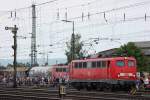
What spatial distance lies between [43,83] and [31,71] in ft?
94.9

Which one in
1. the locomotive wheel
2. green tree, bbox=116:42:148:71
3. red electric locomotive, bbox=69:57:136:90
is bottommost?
the locomotive wheel

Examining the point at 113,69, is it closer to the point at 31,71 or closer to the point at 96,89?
the point at 96,89

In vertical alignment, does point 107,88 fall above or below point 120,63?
below

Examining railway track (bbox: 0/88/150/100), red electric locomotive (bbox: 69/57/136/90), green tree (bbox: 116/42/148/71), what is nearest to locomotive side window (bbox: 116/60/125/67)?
red electric locomotive (bbox: 69/57/136/90)

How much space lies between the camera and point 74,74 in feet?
154

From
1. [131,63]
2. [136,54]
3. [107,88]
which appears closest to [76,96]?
[107,88]

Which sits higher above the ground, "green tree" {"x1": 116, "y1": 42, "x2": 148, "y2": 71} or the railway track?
"green tree" {"x1": 116, "y1": 42, "x2": 148, "y2": 71}

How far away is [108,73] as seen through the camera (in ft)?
137

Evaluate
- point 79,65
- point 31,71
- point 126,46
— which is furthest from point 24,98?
point 31,71

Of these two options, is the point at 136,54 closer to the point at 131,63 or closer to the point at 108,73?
the point at 131,63

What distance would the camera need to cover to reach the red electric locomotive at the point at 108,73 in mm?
40969

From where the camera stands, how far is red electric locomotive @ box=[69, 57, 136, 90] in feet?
134

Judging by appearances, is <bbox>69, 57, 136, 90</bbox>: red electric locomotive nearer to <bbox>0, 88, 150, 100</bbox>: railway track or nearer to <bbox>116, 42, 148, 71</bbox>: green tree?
<bbox>0, 88, 150, 100</bbox>: railway track

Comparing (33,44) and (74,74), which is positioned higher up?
(33,44)
